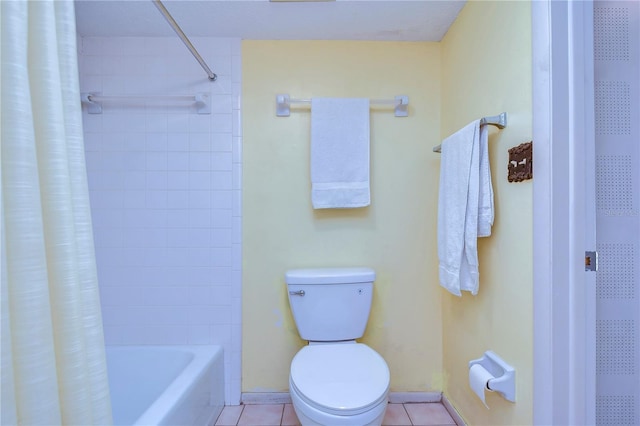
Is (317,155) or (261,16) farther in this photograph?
(317,155)

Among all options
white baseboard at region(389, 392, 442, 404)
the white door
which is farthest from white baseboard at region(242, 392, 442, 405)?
the white door

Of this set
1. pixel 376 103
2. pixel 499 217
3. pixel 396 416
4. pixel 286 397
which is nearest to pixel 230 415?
pixel 286 397

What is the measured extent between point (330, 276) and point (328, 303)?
132 millimetres

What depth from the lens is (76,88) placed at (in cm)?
51

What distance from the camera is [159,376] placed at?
1541mm

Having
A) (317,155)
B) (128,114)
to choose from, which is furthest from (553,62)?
(128,114)

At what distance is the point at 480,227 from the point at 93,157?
190 cm

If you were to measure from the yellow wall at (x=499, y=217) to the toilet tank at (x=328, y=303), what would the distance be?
1.57 ft

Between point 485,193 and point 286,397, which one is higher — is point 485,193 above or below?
above

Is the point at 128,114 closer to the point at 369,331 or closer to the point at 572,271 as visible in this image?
the point at 369,331

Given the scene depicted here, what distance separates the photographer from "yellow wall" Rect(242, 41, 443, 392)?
64.7 inches

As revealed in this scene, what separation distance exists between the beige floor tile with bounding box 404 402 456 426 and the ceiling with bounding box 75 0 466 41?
76.0 inches

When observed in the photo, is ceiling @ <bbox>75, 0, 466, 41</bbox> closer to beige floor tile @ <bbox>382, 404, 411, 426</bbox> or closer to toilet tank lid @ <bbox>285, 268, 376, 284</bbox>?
toilet tank lid @ <bbox>285, 268, 376, 284</bbox>

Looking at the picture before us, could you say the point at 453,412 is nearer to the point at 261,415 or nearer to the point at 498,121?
the point at 261,415
